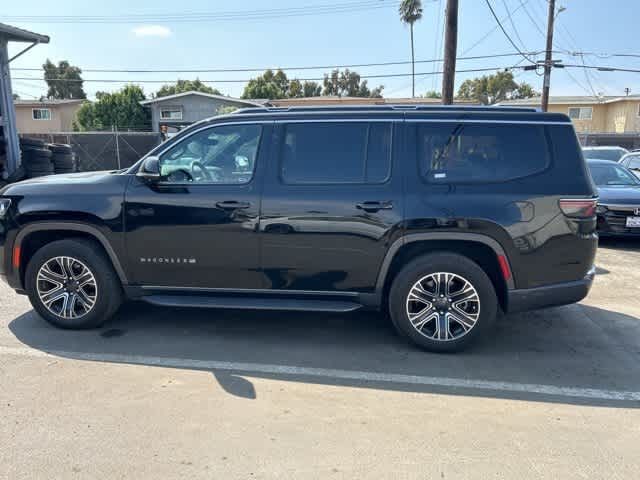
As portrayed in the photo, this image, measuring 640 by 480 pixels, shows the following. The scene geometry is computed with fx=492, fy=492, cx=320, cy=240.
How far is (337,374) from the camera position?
3838 mm

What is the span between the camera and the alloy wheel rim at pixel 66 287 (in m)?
4.48

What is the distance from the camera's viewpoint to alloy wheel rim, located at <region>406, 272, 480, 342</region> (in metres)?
4.09

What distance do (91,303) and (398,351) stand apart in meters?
2.81

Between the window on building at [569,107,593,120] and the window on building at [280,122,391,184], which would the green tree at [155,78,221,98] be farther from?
the window on building at [280,122,391,184]

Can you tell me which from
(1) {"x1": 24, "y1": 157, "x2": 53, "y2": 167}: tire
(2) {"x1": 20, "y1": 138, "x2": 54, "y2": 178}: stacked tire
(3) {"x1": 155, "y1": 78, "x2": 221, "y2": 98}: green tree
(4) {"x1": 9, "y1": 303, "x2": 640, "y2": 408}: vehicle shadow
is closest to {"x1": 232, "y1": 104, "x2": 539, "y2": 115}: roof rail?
(4) {"x1": 9, "y1": 303, "x2": 640, "y2": 408}: vehicle shadow

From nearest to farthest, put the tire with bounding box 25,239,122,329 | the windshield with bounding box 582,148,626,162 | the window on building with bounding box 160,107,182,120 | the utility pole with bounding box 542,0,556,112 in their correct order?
the tire with bounding box 25,239,122,329 < the windshield with bounding box 582,148,626,162 < the utility pole with bounding box 542,0,556,112 < the window on building with bounding box 160,107,182,120

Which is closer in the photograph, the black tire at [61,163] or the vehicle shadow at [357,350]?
the vehicle shadow at [357,350]

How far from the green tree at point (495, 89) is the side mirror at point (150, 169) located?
64160mm

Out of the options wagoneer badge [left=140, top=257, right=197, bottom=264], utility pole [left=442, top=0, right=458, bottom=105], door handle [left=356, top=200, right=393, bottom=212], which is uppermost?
utility pole [left=442, top=0, right=458, bottom=105]

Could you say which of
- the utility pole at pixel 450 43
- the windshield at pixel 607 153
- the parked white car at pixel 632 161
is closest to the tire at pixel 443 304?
the utility pole at pixel 450 43

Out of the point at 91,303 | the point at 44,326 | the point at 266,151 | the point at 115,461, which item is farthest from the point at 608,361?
the point at 44,326

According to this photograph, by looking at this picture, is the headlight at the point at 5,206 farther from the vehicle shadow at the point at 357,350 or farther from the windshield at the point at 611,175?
the windshield at the point at 611,175

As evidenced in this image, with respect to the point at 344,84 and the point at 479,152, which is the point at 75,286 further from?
the point at 344,84

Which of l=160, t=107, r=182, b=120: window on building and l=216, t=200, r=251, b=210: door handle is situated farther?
l=160, t=107, r=182, b=120: window on building
